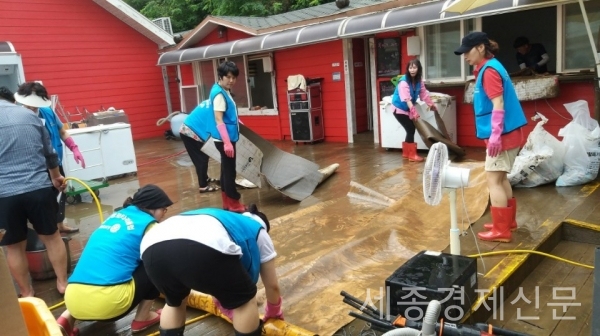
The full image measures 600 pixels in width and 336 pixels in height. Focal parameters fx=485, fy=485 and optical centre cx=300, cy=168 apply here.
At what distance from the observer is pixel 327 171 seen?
6.38 meters

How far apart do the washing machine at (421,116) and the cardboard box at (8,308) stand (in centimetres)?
610

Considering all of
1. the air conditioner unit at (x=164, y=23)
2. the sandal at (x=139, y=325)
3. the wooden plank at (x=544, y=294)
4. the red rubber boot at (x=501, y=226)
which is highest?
the air conditioner unit at (x=164, y=23)

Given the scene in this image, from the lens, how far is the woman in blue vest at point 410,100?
6.62 m

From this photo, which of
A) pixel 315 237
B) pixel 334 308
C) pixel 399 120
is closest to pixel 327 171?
pixel 399 120

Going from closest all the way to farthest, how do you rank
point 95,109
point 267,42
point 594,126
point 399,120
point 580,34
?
point 594,126 → point 580,34 → point 399,120 → point 267,42 → point 95,109

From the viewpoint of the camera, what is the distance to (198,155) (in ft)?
20.7

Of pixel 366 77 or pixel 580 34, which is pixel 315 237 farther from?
pixel 366 77

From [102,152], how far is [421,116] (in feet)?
16.4

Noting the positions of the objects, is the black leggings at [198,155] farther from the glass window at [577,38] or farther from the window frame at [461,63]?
Answer: the glass window at [577,38]

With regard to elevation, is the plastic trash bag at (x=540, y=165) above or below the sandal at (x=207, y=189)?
above

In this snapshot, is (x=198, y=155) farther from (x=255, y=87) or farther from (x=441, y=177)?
(x=255, y=87)

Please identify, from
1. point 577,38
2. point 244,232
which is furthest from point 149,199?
point 577,38

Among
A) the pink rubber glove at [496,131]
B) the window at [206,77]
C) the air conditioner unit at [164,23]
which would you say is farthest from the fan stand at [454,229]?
the air conditioner unit at [164,23]

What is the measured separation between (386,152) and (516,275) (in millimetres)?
4730
